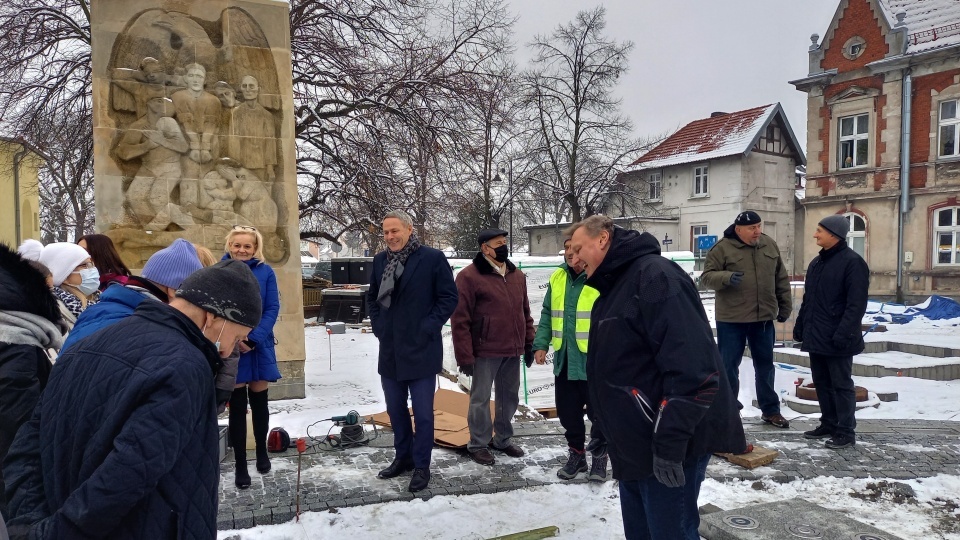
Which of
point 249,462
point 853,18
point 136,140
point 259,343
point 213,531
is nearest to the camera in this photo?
point 213,531

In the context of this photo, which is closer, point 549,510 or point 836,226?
point 549,510

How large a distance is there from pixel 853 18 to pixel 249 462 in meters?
23.9

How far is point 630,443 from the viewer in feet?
8.21

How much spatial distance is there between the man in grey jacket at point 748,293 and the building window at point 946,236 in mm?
17463

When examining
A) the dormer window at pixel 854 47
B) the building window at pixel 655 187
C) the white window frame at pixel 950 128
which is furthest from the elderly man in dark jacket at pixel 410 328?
the building window at pixel 655 187

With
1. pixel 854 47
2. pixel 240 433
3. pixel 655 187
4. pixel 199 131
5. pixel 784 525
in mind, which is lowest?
pixel 784 525

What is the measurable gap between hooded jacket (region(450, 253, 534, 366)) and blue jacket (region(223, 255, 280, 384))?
1397 mm

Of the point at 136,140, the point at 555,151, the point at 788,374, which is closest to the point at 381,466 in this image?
the point at 136,140

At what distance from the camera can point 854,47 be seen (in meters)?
20.8

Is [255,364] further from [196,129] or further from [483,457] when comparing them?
[196,129]

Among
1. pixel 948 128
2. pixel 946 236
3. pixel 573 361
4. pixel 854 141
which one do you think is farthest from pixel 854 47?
pixel 573 361

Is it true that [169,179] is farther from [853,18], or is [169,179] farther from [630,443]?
[853,18]

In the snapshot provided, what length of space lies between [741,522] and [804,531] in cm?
31

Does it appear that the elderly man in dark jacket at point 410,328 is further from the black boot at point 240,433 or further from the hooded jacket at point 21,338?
the hooded jacket at point 21,338
